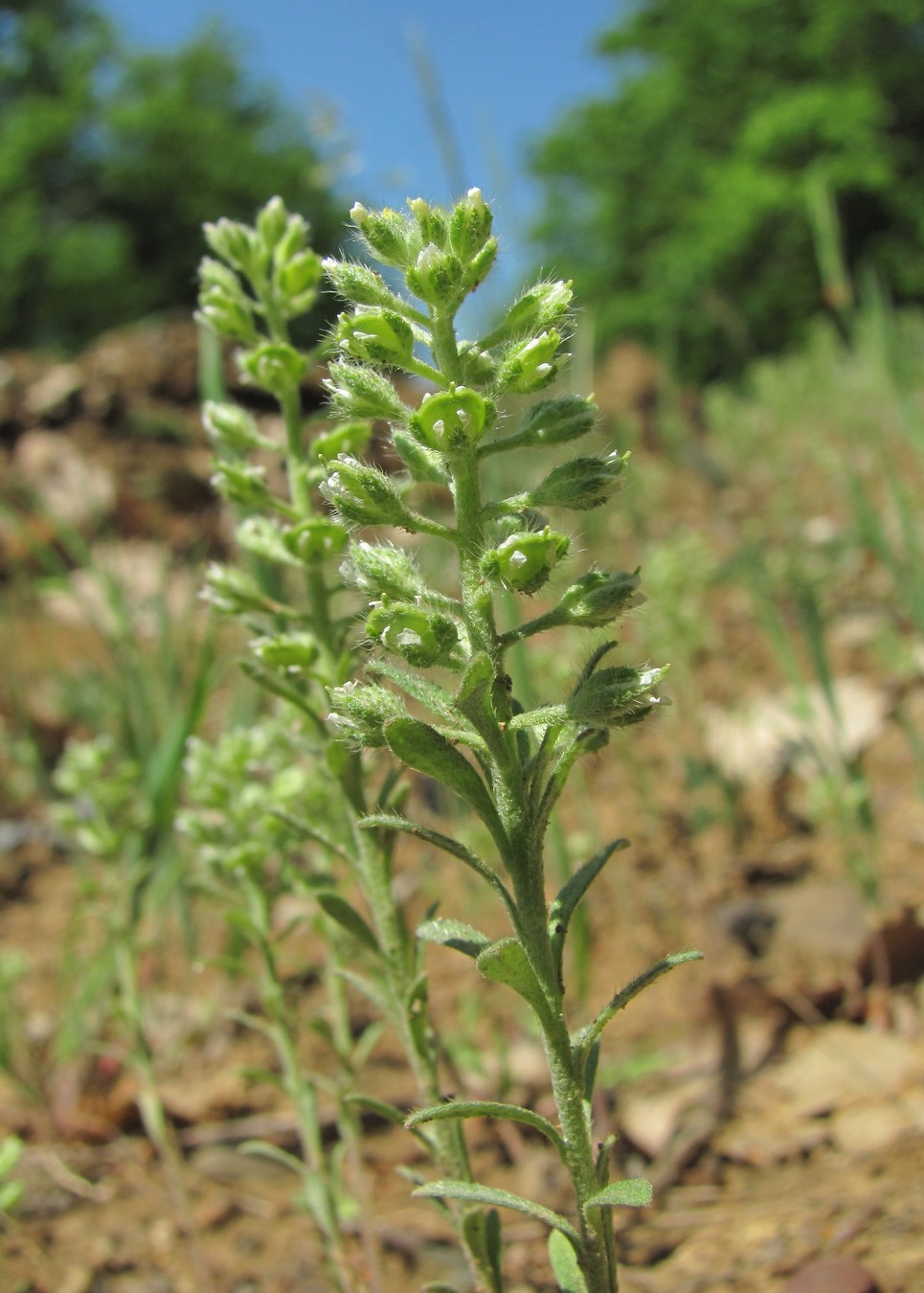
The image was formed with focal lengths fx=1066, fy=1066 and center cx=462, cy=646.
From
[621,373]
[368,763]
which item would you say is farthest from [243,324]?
[621,373]

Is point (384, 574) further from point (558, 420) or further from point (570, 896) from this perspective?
point (570, 896)

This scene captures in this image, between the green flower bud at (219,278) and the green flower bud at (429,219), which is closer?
the green flower bud at (429,219)

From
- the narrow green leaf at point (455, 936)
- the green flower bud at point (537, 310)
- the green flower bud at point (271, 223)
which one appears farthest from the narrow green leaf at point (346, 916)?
the green flower bud at point (271, 223)

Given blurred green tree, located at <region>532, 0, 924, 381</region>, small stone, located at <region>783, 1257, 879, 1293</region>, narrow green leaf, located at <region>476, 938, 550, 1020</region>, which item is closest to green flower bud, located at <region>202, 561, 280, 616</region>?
narrow green leaf, located at <region>476, 938, 550, 1020</region>

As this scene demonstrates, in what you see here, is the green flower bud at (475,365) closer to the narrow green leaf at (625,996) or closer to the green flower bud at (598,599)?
the green flower bud at (598,599)

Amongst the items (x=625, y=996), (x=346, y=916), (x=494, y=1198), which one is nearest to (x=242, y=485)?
(x=346, y=916)

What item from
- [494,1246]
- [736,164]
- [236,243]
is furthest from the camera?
[736,164]
